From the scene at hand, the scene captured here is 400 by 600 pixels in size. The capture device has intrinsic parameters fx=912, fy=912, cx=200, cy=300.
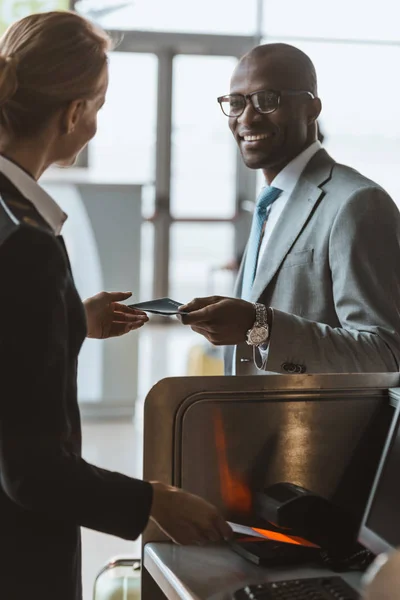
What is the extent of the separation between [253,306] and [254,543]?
54cm

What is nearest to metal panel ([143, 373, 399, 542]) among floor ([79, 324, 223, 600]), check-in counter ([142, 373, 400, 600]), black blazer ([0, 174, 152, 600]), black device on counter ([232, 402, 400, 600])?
check-in counter ([142, 373, 400, 600])

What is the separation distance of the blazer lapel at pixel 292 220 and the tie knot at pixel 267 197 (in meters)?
0.10

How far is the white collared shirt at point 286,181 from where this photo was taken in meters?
2.35

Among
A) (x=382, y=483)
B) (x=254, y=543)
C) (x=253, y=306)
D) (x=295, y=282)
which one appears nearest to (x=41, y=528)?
(x=254, y=543)

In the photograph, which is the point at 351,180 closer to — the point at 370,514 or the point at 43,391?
the point at 370,514

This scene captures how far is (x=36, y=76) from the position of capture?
1.37m

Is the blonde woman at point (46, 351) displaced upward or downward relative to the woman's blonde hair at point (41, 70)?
downward

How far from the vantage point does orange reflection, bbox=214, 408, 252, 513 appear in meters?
1.81

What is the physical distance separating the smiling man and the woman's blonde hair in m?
0.64

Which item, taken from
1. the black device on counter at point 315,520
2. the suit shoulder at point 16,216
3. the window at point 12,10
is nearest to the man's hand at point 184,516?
the black device on counter at point 315,520

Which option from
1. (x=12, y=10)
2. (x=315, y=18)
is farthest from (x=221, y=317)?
(x=315, y=18)

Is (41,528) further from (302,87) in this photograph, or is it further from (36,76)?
(302,87)

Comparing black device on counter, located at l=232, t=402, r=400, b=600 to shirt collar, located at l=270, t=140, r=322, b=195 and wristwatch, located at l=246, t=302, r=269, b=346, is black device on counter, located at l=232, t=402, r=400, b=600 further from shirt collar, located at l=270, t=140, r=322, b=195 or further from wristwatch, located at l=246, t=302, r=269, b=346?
shirt collar, located at l=270, t=140, r=322, b=195

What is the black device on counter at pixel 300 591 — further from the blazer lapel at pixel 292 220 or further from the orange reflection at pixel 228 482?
the blazer lapel at pixel 292 220
